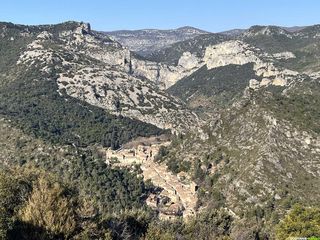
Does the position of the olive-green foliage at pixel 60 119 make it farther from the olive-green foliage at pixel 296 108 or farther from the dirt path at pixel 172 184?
the olive-green foliage at pixel 296 108

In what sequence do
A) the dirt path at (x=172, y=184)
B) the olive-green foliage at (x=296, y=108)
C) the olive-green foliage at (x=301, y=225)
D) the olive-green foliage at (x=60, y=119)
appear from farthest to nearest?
the olive-green foliage at (x=60, y=119) → the olive-green foliage at (x=296, y=108) → the dirt path at (x=172, y=184) → the olive-green foliage at (x=301, y=225)

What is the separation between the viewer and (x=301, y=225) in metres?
65.4

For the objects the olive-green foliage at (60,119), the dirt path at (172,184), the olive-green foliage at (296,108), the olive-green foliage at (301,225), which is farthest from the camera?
the olive-green foliage at (60,119)

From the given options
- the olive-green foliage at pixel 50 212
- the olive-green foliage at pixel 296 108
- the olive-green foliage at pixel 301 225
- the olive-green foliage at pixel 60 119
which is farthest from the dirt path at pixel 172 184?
the olive-green foliage at pixel 50 212

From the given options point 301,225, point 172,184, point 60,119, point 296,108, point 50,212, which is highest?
point 296,108

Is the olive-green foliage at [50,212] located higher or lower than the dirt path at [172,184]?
higher

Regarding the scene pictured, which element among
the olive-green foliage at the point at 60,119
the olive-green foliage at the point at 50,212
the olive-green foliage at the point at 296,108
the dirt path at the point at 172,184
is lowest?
the dirt path at the point at 172,184

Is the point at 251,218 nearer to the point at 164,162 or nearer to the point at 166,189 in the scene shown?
the point at 166,189

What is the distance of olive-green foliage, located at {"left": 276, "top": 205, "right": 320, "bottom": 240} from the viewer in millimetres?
63719

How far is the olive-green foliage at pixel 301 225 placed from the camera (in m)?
63.7

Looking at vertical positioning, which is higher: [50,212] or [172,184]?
[50,212]

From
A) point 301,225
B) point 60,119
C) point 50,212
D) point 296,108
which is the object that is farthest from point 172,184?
point 60,119

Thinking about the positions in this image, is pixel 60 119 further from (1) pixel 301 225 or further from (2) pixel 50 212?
(2) pixel 50 212

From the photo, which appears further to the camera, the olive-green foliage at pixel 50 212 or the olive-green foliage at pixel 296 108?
the olive-green foliage at pixel 296 108
